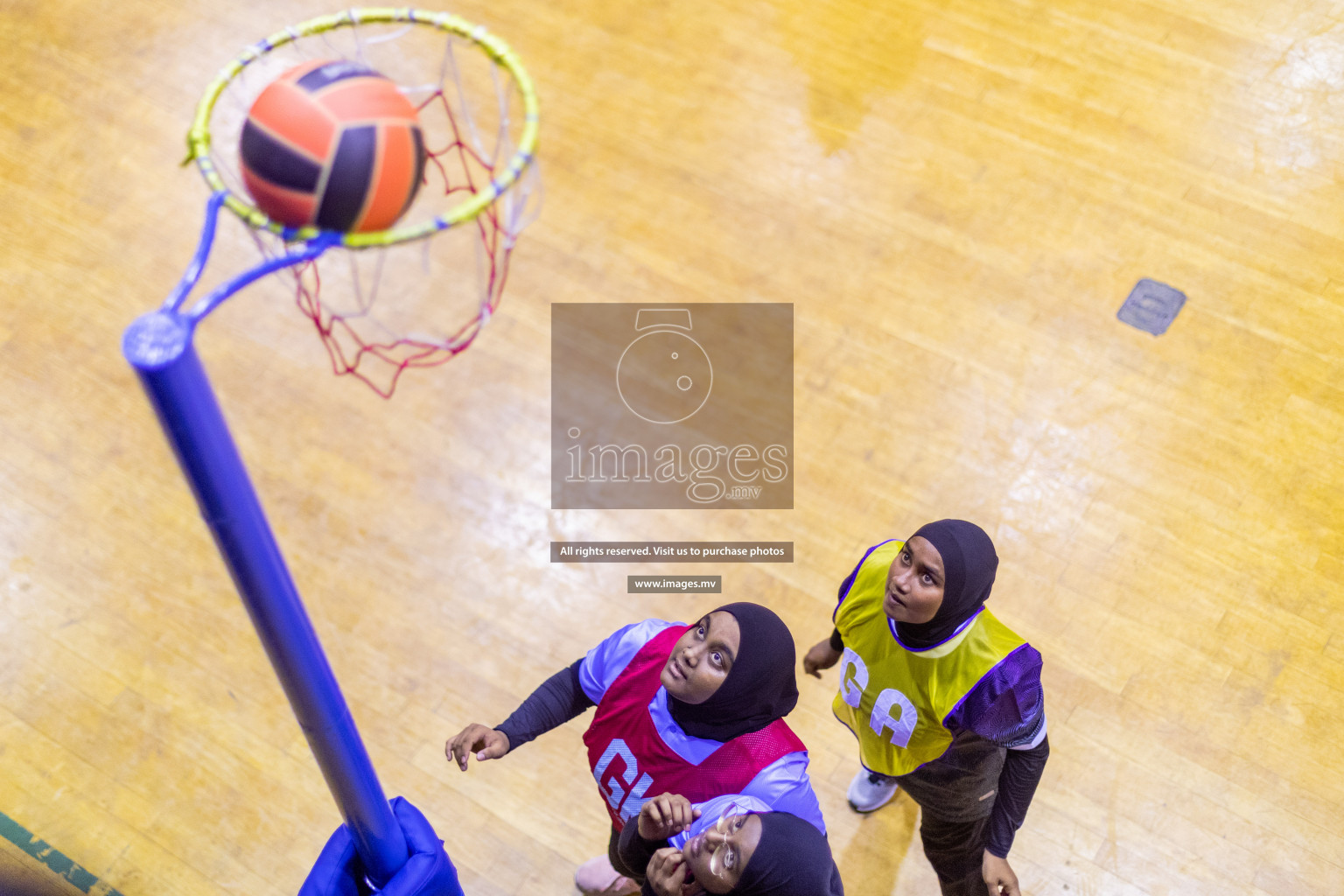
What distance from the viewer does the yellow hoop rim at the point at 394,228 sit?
1.50 metres

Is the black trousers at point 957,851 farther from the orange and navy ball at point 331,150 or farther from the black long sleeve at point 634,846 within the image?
the orange and navy ball at point 331,150

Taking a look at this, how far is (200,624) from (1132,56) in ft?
15.5

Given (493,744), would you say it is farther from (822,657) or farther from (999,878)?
(999,878)

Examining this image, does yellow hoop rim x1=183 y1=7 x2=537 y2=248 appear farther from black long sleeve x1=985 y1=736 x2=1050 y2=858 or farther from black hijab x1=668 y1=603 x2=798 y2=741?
black long sleeve x1=985 y1=736 x2=1050 y2=858

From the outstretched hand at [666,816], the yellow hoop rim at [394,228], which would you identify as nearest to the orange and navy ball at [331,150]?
the yellow hoop rim at [394,228]

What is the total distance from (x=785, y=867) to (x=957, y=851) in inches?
43.6

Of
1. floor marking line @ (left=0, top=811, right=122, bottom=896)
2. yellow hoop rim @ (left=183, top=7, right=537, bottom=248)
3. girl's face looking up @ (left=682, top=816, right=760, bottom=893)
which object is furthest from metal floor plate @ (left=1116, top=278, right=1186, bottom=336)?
floor marking line @ (left=0, top=811, right=122, bottom=896)

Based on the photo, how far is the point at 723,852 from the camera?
2.16 metres

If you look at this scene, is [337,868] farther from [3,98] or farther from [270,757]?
[3,98]

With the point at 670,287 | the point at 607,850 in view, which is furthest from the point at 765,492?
the point at 607,850

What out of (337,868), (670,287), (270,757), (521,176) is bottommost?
(270,757)

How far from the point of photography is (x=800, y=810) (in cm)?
234

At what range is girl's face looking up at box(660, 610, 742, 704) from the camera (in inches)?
92.5

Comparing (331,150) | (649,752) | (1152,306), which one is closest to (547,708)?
(649,752)
